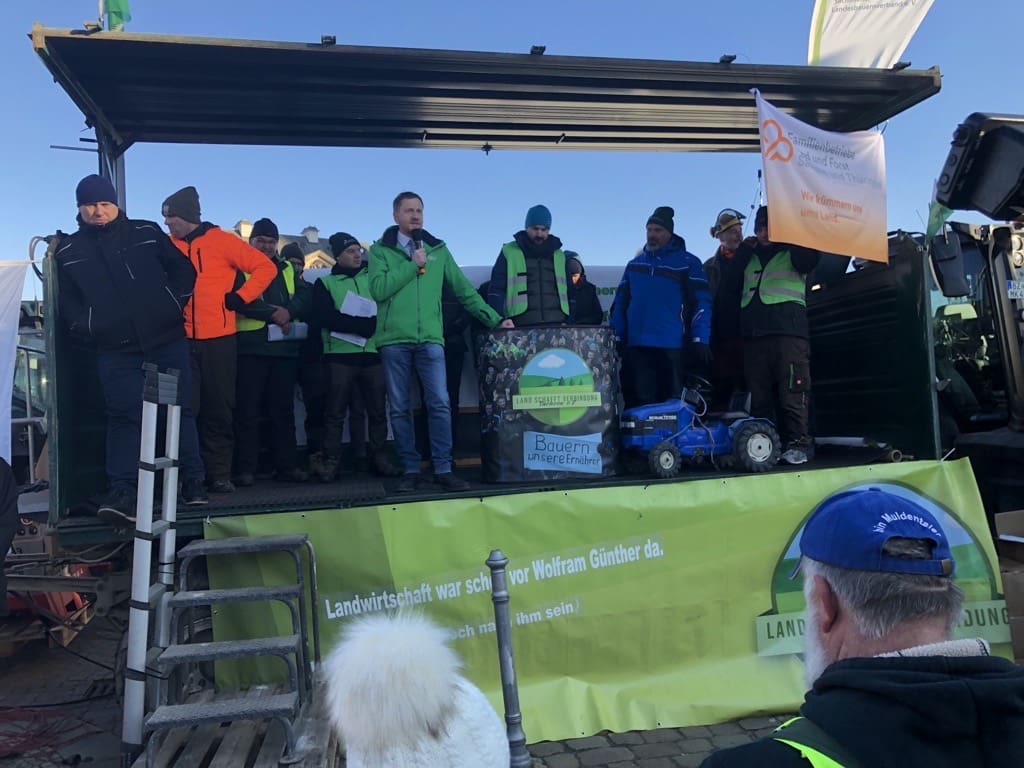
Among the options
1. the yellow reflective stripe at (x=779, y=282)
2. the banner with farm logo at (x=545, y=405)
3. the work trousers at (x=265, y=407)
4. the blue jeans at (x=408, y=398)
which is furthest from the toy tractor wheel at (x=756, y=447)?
the work trousers at (x=265, y=407)

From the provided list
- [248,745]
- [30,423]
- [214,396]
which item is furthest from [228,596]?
[30,423]

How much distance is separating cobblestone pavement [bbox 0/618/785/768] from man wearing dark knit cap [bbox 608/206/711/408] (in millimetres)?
2329

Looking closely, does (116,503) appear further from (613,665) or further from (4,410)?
(613,665)

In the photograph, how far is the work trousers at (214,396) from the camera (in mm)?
4594

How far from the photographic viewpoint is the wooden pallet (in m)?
3.17

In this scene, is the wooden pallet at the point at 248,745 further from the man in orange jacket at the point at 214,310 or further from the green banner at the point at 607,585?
the man in orange jacket at the point at 214,310

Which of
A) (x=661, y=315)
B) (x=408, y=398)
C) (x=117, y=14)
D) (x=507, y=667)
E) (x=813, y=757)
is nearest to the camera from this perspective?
(x=813, y=757)

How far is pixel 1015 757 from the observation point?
98 centimetres

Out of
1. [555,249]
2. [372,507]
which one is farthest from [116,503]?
[555,249]

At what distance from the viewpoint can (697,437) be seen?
16.2 ft

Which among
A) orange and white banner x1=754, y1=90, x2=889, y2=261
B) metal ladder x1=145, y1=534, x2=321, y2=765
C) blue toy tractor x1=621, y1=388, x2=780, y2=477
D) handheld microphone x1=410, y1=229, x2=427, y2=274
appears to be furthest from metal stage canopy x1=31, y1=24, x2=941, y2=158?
metal ladder x1=145, y1=534, x2=321, y2=765

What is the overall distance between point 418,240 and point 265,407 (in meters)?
1.77

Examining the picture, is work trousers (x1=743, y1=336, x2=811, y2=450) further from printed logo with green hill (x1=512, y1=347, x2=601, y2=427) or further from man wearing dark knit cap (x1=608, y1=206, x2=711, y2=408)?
printed logo with green hill (x1=512, y1=347, x2=601, y2=427)

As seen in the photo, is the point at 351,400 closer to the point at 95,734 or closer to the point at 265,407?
the point at 265,407
